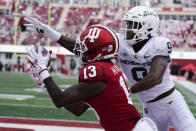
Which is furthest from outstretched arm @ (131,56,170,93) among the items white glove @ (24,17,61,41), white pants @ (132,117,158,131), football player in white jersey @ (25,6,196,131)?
white glove @ (24,17,61,41)

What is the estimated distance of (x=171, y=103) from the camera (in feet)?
10.5

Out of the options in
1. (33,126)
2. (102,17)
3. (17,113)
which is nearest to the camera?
Result: (33,126)

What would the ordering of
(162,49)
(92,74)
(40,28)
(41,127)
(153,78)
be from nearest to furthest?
1. (92,74)
2. (153,78)
3. (162,49)
4. (40,28)
5. (41,127)

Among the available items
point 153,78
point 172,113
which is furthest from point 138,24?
point 172,113

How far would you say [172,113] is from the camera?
317cm

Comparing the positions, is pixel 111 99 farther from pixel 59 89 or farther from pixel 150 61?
pixel 150 61

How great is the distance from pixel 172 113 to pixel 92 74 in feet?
4.08

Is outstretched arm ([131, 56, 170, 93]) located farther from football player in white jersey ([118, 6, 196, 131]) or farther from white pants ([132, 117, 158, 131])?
white pants ([132, 117, 158, 131])

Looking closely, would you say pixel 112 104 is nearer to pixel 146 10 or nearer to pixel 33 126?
pixel 146 10

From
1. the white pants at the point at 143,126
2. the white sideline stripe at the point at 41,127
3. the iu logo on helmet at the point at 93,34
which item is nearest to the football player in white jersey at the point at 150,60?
A: the white pants at the point at 143,126

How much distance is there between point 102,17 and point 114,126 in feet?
101

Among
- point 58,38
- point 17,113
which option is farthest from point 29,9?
point 58,38

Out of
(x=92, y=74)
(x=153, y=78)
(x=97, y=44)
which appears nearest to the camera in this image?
(x=92, y=74)

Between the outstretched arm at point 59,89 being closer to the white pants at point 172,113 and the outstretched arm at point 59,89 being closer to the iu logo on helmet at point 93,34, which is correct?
the iu logo on helmet at point 93,34
